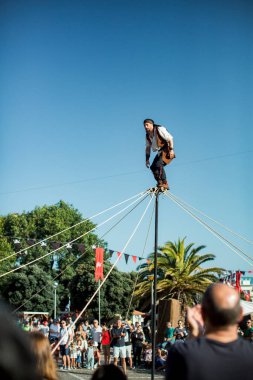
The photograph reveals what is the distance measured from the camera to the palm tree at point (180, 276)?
27.2 meters

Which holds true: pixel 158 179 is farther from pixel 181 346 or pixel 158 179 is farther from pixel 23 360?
pixel 23 360

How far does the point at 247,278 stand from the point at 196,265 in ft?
11.8

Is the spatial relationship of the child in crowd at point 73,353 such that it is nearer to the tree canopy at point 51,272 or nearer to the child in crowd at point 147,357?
the child in crowd at point 147,357

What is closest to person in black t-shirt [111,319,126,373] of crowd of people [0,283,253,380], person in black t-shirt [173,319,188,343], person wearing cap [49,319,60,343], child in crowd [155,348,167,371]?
child in crowd [155,348,167,371]

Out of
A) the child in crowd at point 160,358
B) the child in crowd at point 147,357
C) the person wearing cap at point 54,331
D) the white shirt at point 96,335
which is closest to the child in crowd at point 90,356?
the white shirt at point 96,335

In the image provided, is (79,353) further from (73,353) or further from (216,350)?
(216,350)

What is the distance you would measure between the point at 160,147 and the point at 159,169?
Result: 374mm

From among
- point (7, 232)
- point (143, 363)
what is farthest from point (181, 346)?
point (7, 232)

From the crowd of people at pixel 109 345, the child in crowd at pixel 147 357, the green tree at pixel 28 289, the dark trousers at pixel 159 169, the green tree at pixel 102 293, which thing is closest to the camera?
the dark trousers at pixel 159 169

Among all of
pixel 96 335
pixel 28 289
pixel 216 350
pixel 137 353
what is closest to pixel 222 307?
pixel 216 350

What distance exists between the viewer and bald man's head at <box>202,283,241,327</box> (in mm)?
2469

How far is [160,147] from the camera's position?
964cm

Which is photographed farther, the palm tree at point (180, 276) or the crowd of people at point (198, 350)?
the palm tree at point (180, 276)

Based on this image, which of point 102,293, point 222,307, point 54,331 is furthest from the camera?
point 102,293
